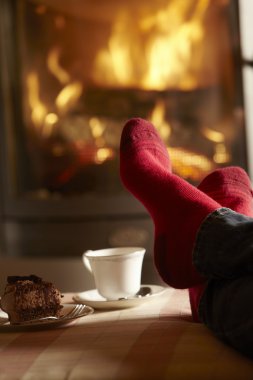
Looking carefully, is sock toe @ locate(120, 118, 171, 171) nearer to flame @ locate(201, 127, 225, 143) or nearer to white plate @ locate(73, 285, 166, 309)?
white plate @ locate(73, 285, 166, 309)

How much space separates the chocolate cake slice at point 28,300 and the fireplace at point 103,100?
109 cm

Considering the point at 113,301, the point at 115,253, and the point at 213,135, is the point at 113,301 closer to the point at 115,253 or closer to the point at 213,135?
the point at 115,253

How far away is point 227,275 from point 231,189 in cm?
27

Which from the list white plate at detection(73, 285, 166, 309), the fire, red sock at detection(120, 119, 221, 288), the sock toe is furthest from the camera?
the fire

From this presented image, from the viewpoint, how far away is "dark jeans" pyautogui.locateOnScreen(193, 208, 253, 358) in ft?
1.98

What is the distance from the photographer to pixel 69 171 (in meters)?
1.95

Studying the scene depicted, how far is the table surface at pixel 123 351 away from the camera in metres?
0.56

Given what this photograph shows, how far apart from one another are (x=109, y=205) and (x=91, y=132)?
0.68ft

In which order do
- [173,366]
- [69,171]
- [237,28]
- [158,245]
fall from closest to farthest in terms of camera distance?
[173,366] < [158,245] < [237,28] < [69,171]

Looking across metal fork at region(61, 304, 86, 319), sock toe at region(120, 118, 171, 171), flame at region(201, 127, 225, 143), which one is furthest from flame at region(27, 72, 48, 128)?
metal fork at region(61, 304, 86, 319)

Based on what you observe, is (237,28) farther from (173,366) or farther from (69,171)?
(173,366)

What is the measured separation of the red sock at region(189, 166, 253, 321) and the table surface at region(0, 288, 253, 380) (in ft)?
0.51

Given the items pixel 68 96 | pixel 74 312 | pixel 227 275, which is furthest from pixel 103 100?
pixel 227 275

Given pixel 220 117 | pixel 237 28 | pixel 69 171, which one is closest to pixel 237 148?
pixel 220 117
